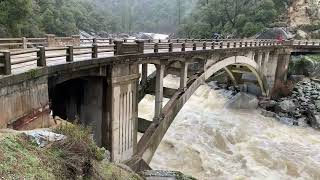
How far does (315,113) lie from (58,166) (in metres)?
31.0

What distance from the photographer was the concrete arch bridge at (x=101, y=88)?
9344 mm

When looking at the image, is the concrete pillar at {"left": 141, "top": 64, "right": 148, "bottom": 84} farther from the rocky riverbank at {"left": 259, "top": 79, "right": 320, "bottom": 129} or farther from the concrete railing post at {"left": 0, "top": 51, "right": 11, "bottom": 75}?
the rocky riverbank at {"left": 259, "top": 79, "right": 320, "bottom": 129}

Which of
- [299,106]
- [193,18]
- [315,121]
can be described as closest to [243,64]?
[299,106]

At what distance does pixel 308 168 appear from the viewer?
22.6m

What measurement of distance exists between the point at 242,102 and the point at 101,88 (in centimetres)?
2590

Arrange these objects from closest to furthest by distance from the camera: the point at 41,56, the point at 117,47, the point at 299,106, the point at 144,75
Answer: the point at 41,56 → the point at 117,47 → the point at 144,75 → the point at 299,106

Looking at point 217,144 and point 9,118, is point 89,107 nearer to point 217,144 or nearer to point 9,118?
point 9,118

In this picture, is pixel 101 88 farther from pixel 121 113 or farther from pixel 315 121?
pixel 315 121

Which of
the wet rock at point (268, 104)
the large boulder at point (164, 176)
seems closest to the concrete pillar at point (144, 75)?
the large boulder at point (164, 176)

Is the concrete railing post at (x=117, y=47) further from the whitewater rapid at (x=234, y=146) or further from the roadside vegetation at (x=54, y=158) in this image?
the whitewater rapid at (x=234, y=146)

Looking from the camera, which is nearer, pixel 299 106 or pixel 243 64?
pixel 243 64

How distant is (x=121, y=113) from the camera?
14.7 m

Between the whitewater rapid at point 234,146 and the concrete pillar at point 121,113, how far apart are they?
5.90 metres

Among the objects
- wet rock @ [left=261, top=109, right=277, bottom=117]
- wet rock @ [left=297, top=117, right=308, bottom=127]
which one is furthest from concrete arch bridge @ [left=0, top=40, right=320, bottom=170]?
wet rock @ [left=261, top=109, right=277, bottom=117]
